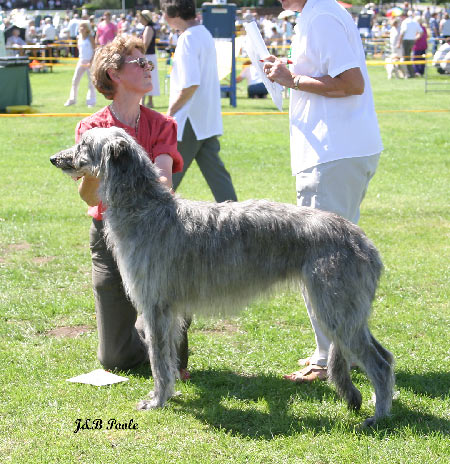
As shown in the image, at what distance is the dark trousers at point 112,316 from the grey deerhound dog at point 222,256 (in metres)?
0.69

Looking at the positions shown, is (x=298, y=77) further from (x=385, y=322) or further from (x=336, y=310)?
(x=385, y=322)

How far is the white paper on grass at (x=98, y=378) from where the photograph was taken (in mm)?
4828

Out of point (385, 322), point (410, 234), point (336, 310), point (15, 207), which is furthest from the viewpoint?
point (15, 207)

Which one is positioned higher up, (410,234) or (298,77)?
(298,77)

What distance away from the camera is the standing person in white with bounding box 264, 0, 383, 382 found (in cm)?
446

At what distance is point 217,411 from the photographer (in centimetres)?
447

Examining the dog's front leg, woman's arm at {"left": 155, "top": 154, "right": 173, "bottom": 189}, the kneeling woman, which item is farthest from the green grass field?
woman's arm at {"left": 155, "top": 154, "right": 173, "bottom": 189}

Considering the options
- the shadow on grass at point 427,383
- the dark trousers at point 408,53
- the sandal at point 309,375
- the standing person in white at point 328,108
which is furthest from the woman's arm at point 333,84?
the dark trousers at point 408,53

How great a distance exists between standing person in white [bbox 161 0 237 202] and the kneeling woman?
2.50m

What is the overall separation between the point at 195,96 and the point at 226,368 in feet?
11.7

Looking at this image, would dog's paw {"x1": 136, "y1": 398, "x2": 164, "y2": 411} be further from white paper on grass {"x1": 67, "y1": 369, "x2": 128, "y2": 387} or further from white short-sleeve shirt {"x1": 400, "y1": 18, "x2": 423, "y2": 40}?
white short-sleeve shirt {"x1": 400, "y1": 18, "x2": 423, "y2": 40}

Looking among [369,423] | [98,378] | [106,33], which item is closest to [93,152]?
[98,378]

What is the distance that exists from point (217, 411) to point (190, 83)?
4.06m

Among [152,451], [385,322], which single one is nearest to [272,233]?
[152,451]
